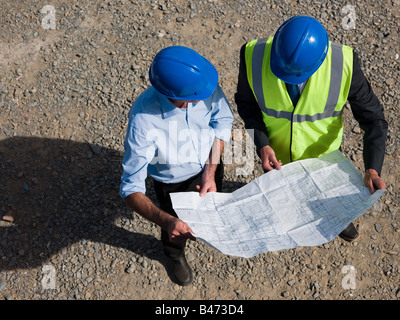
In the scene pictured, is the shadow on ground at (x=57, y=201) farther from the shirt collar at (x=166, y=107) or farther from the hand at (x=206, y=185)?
the shirt collar at (x=166, y=107)

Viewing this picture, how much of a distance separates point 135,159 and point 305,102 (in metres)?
1.28

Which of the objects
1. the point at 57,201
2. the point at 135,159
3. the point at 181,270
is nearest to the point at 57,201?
the point at 57,201

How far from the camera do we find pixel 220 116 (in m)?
3.24

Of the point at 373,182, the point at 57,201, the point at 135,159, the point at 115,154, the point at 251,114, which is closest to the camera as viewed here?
the point at 373,182

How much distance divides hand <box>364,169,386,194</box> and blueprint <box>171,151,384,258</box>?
35 mm

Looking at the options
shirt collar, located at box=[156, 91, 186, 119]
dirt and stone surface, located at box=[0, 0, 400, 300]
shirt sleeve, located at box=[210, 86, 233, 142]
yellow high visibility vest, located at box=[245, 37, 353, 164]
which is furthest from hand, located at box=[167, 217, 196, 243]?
dirt and stone surface, located at box=[0, 0, 400, 300]

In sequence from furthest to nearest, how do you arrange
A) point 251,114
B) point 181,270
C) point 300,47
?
point 181,270
point 251,114
point 300,47

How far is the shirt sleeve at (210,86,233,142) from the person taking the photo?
318 cm

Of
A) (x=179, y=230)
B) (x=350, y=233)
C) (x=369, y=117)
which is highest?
(x=369, y=117)

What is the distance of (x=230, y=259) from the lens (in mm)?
4332

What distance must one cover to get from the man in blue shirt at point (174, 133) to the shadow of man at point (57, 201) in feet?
4.57

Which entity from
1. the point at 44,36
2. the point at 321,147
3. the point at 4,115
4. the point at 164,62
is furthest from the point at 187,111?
the point at 44,36

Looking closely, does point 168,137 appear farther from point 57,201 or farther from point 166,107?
point 57,201

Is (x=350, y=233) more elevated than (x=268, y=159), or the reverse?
(x=268, y=159)
